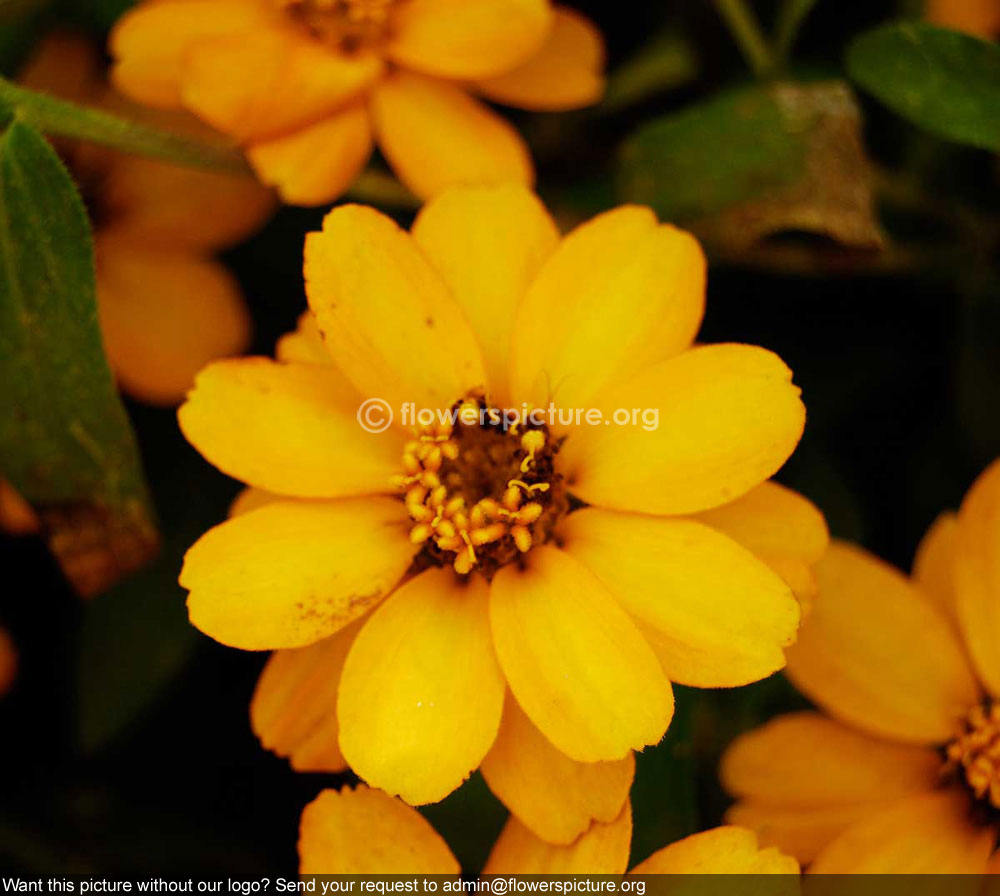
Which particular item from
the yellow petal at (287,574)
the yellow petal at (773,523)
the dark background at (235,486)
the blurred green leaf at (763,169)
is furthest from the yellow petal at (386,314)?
the dark background at (235,486)

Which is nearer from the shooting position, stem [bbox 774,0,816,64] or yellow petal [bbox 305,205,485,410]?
yellow petal [bbox 305,205,485,410]

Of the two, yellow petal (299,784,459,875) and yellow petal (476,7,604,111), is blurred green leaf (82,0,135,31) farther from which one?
yellow petal (299,784,459,875)

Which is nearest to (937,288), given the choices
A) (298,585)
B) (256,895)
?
(298,585)

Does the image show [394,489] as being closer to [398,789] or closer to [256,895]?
[398,789]

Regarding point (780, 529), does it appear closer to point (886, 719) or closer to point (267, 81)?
point (886, 719)

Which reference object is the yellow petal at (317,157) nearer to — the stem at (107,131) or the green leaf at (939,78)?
the stem at (107,131)

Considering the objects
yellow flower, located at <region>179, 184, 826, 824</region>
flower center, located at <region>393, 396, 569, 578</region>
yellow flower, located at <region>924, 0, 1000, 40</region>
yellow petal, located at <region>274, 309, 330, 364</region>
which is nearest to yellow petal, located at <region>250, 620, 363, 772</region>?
yellow flower, located at <region>179, 184, 826, 824</region>
